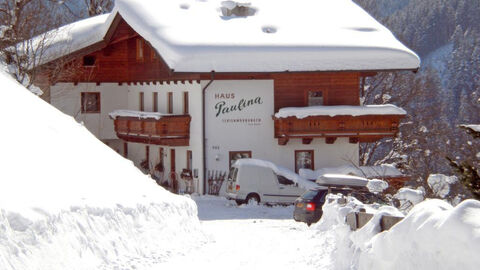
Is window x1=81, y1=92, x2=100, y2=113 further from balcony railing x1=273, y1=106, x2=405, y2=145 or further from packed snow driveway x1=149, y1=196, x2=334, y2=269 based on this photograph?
packed snow driveway x1=149, y1=196, x2=334, y2=269

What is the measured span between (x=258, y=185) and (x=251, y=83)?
17.8 feet

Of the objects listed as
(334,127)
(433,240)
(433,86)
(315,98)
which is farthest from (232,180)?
(433,86)

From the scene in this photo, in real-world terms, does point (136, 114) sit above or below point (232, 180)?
above

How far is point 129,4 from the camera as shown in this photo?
3894 cm

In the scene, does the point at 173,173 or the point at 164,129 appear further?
the point at 173,173

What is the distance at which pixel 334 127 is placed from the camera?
1407 inches

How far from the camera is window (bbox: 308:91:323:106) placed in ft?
121

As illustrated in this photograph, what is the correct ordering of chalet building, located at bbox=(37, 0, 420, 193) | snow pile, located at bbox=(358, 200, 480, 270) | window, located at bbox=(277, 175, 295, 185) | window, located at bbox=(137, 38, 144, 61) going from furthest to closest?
window, located at bbox=(137, 38, 144, 61) → chalet building, located at bbox=(37, 0, 420, 193) → window, located at bbox=(277, 175, 295, 185) → snow pile, located at bbox=(358, 200, 480, 270)

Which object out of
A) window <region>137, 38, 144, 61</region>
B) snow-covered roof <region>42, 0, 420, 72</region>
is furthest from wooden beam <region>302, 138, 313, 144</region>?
window <region>137, 38, 144, 61</region>

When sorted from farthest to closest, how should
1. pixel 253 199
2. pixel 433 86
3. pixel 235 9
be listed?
pixel 433 86 → pixel 235 9 → pixel 253 199

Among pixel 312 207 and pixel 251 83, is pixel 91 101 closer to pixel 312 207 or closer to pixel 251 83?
pixel 251 83

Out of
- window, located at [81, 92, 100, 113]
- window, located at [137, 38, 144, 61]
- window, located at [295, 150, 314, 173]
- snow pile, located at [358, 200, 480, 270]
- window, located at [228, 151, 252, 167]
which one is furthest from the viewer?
window, located at [81, 92, 100, 113]

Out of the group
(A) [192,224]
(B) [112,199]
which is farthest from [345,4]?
(B) [112,199]

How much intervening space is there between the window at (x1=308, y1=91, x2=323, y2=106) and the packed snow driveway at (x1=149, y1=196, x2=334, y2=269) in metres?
8.57
